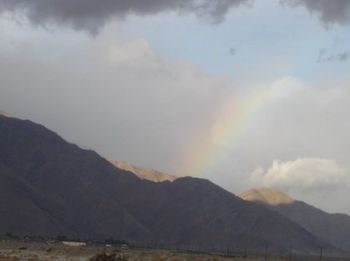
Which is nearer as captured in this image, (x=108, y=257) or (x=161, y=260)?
(x=108, y=257)

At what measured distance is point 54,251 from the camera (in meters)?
114

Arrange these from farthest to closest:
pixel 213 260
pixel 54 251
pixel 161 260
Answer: pixel 54 251 → pixel 213 260 → pixel 161 260

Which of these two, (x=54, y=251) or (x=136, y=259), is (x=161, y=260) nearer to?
(x=136, y=259)

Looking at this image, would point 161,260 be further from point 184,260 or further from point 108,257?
point 108,257

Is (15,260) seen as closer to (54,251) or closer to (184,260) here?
(184,260)

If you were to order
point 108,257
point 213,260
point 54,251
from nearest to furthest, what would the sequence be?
point 108,257, point 213,260, point 54,251

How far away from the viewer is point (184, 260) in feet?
297

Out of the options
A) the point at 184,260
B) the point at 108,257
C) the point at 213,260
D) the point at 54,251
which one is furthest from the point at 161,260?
the point at 54,251

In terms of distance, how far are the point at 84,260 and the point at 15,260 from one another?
16.0 m

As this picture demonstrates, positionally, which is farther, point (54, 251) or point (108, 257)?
point (54, 251)

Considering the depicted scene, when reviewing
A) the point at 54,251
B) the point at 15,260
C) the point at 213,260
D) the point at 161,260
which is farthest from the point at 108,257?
the point at 54,251

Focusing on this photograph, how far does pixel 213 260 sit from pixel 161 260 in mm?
9404

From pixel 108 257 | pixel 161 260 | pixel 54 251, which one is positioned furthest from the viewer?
pixel 54 251

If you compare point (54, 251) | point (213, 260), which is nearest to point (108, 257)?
point (213, 260)
